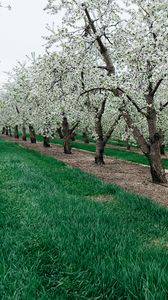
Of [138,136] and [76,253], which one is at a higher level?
[138,136]

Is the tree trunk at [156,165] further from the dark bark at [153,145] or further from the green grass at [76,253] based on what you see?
the green grass at [76,253]

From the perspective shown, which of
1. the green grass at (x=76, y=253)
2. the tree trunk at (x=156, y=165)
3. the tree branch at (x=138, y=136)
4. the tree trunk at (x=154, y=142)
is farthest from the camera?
the tree branch at (x=138, y=136)

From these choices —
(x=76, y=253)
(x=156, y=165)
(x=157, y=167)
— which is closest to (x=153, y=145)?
(x=156, y=165)

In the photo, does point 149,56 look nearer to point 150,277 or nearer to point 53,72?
point 53,72

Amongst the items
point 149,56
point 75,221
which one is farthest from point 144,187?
point 75,221

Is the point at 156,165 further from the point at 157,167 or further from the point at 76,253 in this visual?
the point at 76,253

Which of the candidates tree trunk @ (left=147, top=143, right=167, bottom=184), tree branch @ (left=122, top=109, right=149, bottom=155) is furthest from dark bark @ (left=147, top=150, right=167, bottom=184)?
tree branch @ (left=122, top=109, right=149, bottom=155)

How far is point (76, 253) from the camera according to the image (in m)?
4.74

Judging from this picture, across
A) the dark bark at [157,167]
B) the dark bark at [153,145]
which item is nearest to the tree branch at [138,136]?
the dark bark at [153,145]

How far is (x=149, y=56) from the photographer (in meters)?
11.3

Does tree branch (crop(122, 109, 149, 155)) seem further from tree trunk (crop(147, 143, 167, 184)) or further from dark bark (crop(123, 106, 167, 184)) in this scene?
tree trunk (crop(147, 143, 167, 184))

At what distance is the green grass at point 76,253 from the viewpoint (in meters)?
3.90

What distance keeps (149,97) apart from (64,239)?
40.5ft

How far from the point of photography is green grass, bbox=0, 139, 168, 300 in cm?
390
